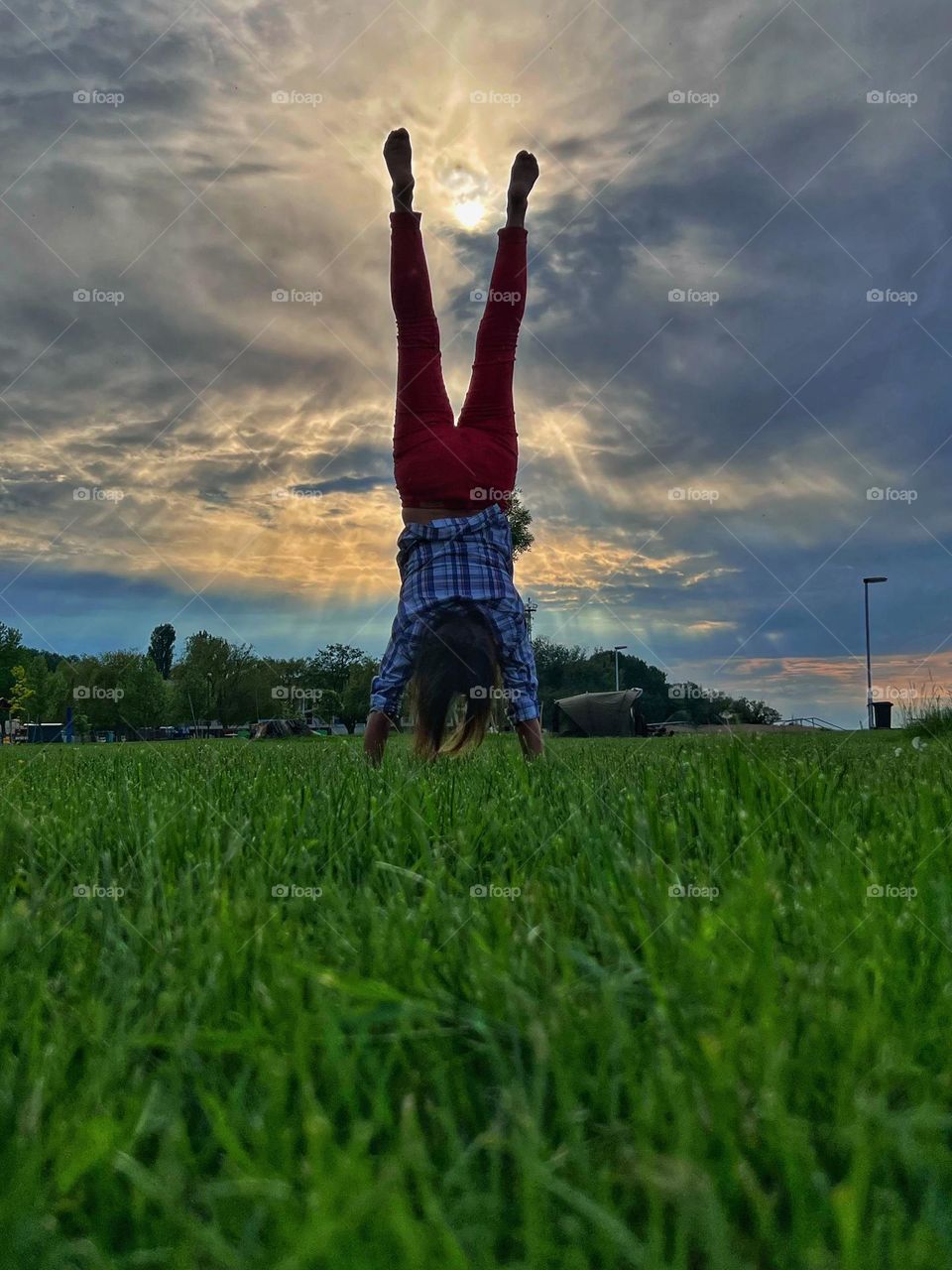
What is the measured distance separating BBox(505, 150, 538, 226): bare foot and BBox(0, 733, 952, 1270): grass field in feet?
14.8

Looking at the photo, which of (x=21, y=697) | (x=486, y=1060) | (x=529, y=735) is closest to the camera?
(x=486, y=1060)

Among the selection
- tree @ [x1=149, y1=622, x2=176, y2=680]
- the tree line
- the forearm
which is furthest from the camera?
tree @ [x1=149, y1=622, x2=176, y2=680]

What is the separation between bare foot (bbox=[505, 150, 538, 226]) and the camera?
5.56m

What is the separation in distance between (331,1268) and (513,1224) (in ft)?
0.77

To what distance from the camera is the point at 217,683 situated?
94.5 ft

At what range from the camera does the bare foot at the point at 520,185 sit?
5.56 meters

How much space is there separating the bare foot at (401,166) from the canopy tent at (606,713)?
88.9 feet

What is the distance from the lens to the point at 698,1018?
1.41m

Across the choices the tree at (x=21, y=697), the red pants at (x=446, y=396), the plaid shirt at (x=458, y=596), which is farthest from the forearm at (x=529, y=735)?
the tree at (x=21, y=697)

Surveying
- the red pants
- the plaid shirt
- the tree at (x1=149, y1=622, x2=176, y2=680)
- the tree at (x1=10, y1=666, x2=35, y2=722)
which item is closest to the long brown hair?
the plaid shirt

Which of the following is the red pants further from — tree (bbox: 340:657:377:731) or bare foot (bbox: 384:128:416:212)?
tree (bbox: 340:657:377:731)

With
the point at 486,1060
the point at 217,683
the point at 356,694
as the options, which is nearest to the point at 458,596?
the point at 486,1060

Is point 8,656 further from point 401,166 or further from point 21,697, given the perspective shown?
point 401,166

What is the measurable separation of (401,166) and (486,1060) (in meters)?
5.30
